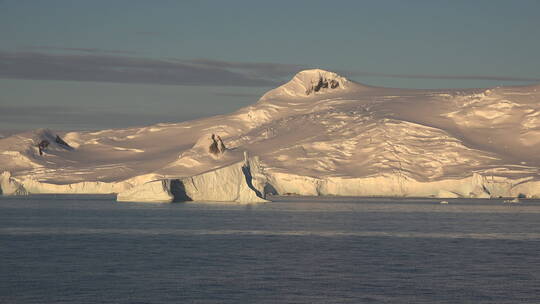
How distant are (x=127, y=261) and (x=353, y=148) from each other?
11872cm

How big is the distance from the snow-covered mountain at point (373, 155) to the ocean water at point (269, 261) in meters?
48.3

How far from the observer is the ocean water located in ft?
115

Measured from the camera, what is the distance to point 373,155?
155375 millimetres

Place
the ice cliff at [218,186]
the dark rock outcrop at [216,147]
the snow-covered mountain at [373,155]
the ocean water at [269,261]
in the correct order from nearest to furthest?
the ocean water at [269,261] < the ice cliff at [218,186] < the snow-covered mountain at [373,155] < the dark rock outcrop at [216,147]

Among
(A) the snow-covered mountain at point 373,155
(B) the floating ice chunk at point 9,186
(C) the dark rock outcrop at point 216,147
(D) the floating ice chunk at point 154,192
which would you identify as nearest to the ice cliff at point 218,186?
(D) the floating ice chunk at point 154,192

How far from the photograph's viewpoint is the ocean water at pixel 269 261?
115 ft

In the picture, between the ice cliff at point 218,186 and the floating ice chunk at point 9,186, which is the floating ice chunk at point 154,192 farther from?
the floating ice chunk at point 9,186

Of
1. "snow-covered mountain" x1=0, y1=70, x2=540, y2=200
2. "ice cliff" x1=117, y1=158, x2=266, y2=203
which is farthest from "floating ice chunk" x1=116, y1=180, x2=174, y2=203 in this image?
"snow-covered mountain" x1=0, y1=70, x2=540, y2=200

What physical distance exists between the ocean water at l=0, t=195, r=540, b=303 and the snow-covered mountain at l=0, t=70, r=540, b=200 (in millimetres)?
48319

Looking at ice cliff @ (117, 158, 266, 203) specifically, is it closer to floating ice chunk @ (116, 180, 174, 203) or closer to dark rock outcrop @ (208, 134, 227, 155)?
floating ice chunk @ (116, 180, 174, 203)

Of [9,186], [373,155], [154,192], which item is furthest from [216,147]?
[154,192]

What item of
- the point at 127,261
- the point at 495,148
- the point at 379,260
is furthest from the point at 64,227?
the point at 495,148

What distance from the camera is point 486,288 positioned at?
3653 centimetres

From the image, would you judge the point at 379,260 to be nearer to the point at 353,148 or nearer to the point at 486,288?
the point at 486,288
